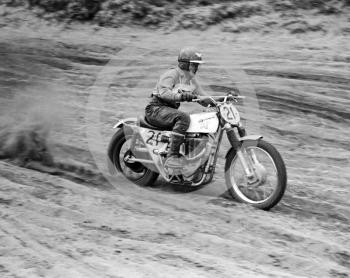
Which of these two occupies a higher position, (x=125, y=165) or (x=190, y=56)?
(x=190, y=56)

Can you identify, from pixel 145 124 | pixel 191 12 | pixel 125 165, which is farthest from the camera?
pixel 191 12

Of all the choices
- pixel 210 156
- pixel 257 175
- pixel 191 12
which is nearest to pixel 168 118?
pixel 210 156

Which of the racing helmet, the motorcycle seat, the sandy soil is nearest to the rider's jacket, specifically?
the racing helmet

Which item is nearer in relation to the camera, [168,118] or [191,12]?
[168,118]

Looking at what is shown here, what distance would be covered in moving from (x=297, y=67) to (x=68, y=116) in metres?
4.10

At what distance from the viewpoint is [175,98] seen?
6895mm

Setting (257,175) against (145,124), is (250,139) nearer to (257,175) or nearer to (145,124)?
(257,175)

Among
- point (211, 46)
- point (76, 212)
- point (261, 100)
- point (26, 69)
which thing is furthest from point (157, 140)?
point (26, 69)

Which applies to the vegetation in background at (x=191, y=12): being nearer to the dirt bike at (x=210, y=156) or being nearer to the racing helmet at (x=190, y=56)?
the dirt bike at (x=210, y=156)

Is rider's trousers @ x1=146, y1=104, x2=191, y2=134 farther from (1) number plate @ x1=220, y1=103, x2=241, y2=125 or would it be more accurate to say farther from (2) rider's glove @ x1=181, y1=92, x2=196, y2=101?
(1) number plate @ x1=220, y1=103, x2=241, y2=125

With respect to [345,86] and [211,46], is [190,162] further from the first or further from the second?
[211,46]

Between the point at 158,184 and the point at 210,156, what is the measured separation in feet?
3.33

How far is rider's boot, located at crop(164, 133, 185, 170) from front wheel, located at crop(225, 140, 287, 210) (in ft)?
1.84

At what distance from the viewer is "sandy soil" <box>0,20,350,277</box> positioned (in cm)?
525
